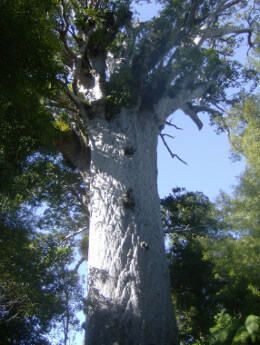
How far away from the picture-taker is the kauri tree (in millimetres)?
4309

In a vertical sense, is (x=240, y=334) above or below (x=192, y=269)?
below

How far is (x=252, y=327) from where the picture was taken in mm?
5133

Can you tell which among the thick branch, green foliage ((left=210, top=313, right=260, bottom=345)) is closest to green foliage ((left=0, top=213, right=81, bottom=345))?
green foliage ((left=210, top=313, right=260, bottom=345))

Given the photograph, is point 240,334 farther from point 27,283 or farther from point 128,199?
point 27,283

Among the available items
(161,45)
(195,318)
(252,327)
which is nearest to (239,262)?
(252,327)

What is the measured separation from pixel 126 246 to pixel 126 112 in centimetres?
355

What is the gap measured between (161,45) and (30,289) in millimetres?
7641

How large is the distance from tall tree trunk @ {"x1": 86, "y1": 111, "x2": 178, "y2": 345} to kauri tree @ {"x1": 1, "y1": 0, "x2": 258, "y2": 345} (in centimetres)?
2

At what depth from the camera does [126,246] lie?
4.82m

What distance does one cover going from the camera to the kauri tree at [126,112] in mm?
4309

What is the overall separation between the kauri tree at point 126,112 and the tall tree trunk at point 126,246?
2 cm

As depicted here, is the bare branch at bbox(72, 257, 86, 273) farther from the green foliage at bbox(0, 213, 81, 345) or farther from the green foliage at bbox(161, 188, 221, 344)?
the green foliage at bbox(161, 188, 221, 344)

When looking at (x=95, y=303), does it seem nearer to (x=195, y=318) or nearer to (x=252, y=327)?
(x=252, y=327)

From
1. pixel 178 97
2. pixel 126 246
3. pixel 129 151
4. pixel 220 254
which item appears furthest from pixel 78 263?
pixel 178 97
